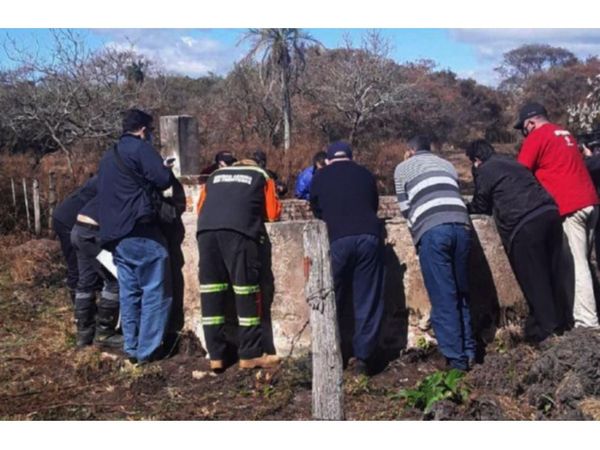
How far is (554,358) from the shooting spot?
5457mm

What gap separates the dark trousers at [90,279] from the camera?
7.00 m

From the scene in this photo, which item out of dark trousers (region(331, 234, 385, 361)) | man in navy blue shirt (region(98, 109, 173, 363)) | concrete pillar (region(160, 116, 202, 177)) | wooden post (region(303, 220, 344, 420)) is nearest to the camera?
wooden post (region(303, 220, 344, 420))

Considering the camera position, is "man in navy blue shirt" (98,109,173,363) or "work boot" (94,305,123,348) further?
"work boot" (94,305,123,348)

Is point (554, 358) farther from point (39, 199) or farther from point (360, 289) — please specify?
point (39, 199)

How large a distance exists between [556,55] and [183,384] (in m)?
45.9

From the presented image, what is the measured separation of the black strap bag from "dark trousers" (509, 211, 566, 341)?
2879 millimetres

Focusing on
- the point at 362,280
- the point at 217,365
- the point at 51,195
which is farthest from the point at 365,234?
the point at 51,195

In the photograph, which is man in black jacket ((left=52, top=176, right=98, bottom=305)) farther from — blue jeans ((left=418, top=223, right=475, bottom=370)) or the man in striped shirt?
blue jeans ((left=418, top=223, right=475, bottom=370))

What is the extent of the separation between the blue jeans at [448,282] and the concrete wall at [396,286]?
0.47 m

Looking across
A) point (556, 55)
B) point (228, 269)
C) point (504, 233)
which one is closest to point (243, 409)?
point (228, 269)

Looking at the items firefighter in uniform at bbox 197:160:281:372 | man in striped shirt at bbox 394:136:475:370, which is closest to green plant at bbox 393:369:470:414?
man in striped shirt at bbox 394:136:475:370

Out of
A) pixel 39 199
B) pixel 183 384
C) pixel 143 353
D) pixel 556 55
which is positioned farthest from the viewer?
pixel 556 55

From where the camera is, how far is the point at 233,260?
6355 mm

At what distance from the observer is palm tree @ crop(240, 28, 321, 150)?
22891mm
